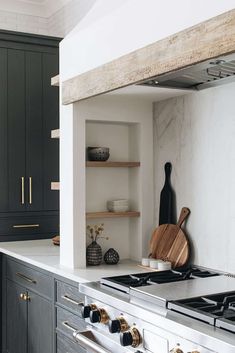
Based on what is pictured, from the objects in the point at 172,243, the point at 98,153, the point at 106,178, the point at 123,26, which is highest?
the point at 123,26

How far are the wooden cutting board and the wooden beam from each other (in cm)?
82

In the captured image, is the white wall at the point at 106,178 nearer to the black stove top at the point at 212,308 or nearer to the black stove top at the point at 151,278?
the black stove top at the point at 151,278

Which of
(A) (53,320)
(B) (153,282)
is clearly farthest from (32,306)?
(B) (153,282)

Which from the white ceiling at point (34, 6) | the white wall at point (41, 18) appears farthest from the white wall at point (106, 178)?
the white ceiling at point (34, 6)

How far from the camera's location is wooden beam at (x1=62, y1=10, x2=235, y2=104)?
1.91 m

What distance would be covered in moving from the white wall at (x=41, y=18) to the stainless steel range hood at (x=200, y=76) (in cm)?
183

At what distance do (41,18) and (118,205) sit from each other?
2.30 metres

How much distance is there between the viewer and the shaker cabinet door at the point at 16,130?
4.09 m

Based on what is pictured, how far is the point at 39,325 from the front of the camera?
10.7 ft

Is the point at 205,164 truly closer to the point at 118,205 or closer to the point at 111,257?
the point at 118,205

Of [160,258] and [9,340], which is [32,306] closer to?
[9,340]

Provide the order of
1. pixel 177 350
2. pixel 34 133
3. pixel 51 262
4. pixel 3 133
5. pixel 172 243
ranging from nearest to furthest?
pixel 177 350, pixel 172 243, pixel 51 262, pixel 3 133, pixel 34 133

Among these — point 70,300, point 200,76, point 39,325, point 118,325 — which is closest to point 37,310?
point 39,325

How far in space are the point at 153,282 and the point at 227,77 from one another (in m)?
1.02
